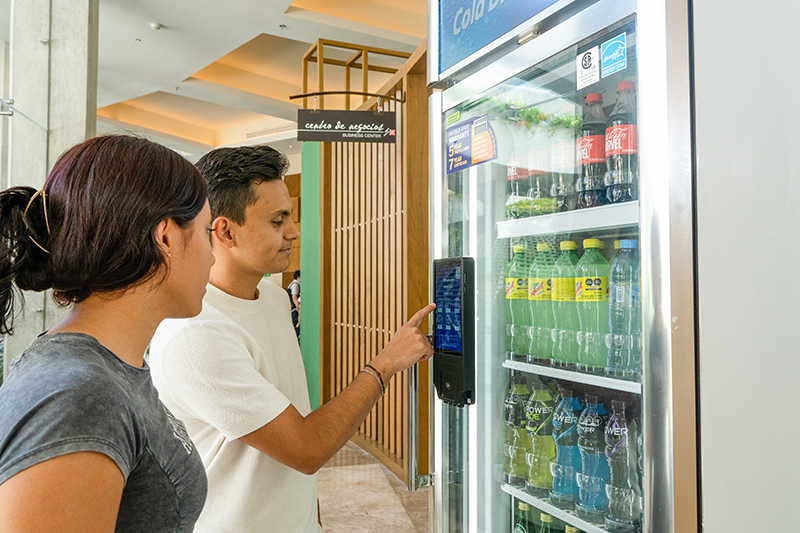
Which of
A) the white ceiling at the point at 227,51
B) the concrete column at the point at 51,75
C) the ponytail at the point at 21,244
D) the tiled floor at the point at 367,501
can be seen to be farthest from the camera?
the white ceiling at the point at 227,51

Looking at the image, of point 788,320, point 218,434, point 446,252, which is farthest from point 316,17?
point 788,320

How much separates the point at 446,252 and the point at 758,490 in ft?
3.03

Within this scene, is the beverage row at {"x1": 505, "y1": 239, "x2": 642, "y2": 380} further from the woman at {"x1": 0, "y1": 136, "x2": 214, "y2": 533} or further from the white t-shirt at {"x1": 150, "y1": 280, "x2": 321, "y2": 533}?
the woman at {"x1": 0, "y1": 136, "x2": 214, "y2": 533}

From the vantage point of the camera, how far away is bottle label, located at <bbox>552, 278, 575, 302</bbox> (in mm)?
1490

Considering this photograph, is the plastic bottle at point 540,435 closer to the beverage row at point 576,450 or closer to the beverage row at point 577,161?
the beverage row at point 576,450

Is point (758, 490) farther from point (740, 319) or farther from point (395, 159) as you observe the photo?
point (395, 159)

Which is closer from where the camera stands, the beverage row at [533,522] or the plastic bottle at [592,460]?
the plastic bottle at [592,460]

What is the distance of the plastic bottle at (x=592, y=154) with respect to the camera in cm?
134

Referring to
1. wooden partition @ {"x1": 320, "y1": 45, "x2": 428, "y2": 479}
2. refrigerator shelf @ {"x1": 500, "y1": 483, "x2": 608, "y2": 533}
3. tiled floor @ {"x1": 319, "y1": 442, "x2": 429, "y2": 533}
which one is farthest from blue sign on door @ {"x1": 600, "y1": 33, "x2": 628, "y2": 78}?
tiled floor @ {"x1": 319, "y1": 442, "x2": 429, "y2": 533}

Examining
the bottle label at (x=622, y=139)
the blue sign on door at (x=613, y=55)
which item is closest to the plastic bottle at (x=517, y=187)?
the bottle label at (x=622, y=139)

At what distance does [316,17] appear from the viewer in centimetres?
595

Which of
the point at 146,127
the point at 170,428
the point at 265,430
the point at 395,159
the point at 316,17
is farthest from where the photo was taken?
the point at 146,127

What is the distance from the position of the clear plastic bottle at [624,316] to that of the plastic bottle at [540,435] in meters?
0.30

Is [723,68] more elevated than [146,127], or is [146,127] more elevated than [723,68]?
[146,127]
